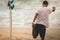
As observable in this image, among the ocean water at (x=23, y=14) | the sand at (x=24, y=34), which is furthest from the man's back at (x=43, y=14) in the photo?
the ocean water at (x=23, y=14)

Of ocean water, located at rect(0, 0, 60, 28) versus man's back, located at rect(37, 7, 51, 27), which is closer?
man's back, located at rect(37, 7, 51, 27)

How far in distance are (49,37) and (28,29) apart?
1.45 ft

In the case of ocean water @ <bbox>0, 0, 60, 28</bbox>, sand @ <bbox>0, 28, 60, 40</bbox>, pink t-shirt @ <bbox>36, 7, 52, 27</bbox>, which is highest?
pink t-shirt @ <bbox>36, 7, 52, 27</bbox>

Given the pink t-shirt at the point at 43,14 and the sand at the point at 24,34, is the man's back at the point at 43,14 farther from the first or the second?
the sand at the point at 24,34

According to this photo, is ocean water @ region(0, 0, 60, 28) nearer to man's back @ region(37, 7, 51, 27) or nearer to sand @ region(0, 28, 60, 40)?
sand @ region(0, 28, 60, 40)

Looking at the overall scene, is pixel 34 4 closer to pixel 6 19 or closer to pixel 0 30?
pixel 6 19

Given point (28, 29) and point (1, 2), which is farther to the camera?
point (1, 2)

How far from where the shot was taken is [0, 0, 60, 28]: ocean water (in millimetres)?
4402

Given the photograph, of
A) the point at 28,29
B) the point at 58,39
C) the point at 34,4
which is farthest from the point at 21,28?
the point at 34,4

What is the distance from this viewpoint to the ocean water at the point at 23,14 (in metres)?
4.40

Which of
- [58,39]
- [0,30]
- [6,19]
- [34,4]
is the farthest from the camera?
[34,4]

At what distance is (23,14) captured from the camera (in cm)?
471

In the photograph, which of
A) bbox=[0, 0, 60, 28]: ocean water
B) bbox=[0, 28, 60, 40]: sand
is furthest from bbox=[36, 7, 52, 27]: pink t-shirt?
bbox=[0, 0, 60, 28]: ocean water

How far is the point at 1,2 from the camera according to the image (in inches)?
212
